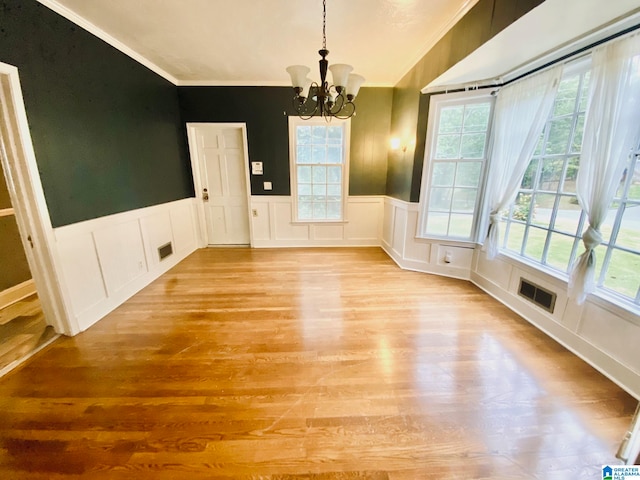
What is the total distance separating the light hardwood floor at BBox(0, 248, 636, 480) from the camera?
1293 mm

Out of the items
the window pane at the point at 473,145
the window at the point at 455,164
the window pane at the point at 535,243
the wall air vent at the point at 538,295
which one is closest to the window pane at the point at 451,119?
the window at the point at 455,164

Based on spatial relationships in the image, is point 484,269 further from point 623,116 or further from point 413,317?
point 623,116

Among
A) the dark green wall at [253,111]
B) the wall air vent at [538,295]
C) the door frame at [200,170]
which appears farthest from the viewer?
the door frame at [200,170]

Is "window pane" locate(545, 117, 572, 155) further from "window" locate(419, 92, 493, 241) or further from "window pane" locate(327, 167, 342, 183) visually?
"window pane" locate(327, 167, 342, 183)

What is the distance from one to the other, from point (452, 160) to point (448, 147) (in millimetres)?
182

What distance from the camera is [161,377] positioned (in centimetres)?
183

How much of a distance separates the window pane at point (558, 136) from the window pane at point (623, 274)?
1.05 metres

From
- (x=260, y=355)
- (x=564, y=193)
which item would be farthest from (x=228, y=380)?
(x=564, y=193)

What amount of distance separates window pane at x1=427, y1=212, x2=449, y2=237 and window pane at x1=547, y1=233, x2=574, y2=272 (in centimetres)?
121

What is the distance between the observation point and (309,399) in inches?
65.0

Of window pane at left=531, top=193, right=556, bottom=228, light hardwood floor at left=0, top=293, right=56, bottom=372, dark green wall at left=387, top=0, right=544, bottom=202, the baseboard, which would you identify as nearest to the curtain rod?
dark green wall at left=387, top=0, right=544, bottom=202

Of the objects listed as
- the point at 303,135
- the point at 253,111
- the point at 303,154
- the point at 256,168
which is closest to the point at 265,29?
the point at 253,111

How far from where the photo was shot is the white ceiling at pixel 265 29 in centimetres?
223

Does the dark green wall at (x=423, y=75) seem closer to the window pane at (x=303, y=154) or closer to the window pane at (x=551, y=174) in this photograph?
the window pane at (x=551, y=174)
